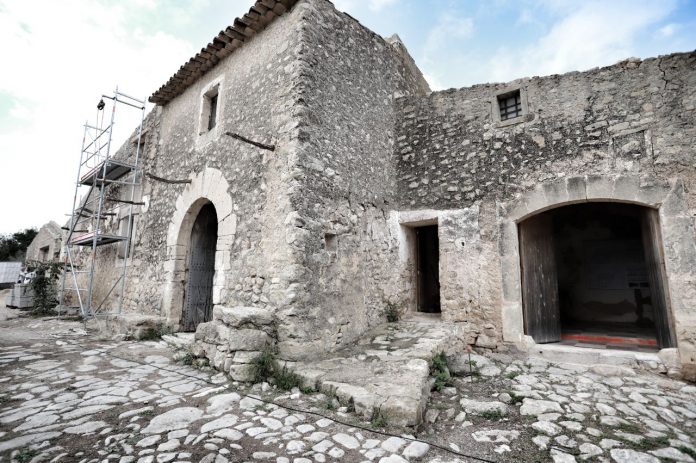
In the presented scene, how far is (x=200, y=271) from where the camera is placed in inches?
242

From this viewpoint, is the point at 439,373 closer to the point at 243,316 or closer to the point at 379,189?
the point at 243,316

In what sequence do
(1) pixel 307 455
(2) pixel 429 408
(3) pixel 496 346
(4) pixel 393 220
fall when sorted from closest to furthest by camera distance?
(1) pixel 307 455 → (2) pixel 429 408 → (3) pixel 496 346 → (4) pixel 393 220

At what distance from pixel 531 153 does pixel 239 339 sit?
4.53 meters

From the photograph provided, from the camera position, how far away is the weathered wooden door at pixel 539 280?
489 cm

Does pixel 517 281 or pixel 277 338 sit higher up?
pixel 517 281

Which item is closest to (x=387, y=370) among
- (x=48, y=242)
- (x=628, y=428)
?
(x=628, y=428)

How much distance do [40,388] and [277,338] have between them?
2166 mm

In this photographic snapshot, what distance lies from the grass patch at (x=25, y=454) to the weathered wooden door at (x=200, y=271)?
378 cm

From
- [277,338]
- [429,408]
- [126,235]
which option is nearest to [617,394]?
[429,408]

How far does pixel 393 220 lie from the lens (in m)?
5.64

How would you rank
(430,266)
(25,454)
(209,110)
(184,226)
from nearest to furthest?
(25,454) → (184,226) → (209,110) → (430,266)

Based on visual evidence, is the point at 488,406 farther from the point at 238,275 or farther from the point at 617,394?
the point at 238,275

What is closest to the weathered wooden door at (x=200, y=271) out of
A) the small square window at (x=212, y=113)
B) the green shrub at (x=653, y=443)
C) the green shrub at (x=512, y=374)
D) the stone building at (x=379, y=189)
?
the stone building at (x=379, y=189)

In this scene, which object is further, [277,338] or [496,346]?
[496,346]
